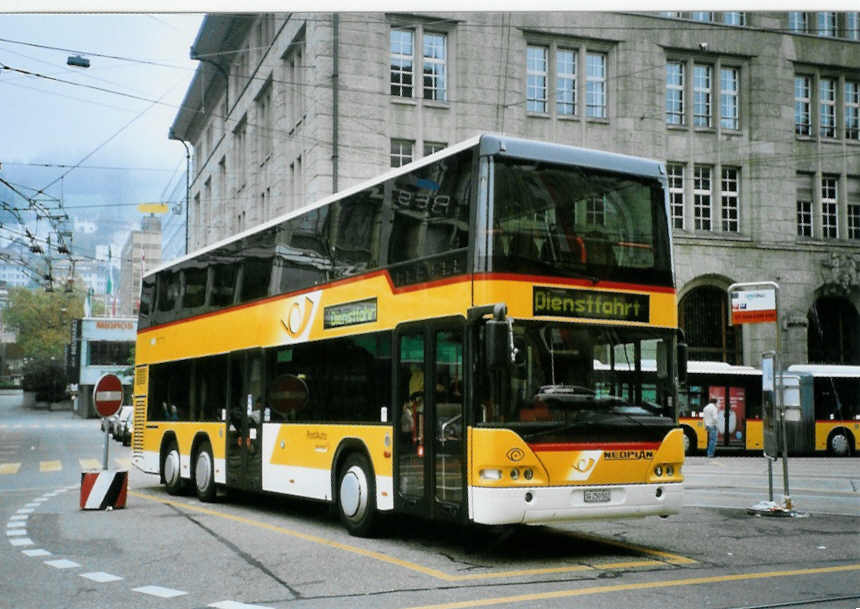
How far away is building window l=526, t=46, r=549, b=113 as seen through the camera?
1568cm

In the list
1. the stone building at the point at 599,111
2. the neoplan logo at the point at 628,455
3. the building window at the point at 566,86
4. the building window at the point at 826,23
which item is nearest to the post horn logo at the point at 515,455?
the neoplan logo at the point at 628,455

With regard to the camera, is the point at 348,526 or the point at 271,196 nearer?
the point at 348,526

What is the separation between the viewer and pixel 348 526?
39.8 ft

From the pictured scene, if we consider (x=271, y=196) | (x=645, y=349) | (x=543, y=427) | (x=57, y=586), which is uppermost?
(x=271, y=196)

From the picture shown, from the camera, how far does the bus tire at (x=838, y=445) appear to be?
24578 mm

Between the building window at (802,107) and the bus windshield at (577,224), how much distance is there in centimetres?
260

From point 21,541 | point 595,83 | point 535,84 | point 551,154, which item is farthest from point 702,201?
point 21,541

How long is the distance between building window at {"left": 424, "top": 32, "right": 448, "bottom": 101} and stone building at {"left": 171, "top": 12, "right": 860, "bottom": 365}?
3 centimetres

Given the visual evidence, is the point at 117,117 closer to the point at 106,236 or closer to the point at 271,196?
the point at 106,236

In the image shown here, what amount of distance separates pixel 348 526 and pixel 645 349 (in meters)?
3.96

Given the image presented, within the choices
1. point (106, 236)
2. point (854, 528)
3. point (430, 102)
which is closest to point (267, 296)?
point (106, 236)

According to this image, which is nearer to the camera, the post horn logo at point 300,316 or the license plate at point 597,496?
the license plate at point 597,496

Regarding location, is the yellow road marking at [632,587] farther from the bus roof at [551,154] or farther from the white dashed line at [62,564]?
the bus roof at [551,154]

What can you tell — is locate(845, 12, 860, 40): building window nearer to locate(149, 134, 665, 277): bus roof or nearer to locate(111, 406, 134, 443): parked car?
locate(149, 134, 665, 277): bus roof
